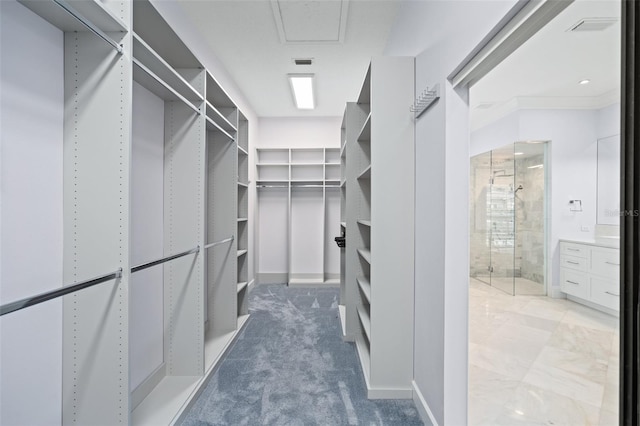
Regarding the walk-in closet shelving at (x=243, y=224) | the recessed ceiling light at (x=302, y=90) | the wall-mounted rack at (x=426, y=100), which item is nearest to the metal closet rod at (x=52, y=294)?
the wall-mounted rack at (x=426, y=100)

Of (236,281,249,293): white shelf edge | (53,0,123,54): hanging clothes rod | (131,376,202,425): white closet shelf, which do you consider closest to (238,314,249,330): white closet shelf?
(236,281,249,293): white shelf edge

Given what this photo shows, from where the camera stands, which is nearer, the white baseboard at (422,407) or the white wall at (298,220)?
the white baseboard at (422,407)

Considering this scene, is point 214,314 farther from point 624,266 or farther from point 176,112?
point 624,266

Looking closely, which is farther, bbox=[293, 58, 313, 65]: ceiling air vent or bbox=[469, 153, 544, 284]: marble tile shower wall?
bbox=[469, 153, 544, 284]: marble tile shower wall

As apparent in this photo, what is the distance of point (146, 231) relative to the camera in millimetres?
1872

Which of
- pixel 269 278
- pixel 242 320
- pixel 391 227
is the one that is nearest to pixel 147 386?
pixel 242 320

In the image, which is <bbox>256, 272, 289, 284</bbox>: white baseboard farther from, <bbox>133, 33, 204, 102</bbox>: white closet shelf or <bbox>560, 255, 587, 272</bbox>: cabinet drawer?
<bbox>560, 255, 587, 272</bbox>: cabinet drawer

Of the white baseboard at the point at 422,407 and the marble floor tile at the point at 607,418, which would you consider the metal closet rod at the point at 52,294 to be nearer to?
the white baseboard at the point at 422,407

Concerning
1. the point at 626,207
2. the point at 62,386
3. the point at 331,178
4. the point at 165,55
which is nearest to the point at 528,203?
the point at 331,178

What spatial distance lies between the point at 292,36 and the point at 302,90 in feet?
3.71

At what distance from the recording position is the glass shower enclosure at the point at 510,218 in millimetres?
3885

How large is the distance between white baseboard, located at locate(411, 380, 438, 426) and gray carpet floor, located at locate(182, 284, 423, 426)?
5 centimetres

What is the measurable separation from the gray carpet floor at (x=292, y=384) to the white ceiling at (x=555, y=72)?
77.3 inches

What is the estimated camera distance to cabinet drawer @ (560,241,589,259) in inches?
80.2
